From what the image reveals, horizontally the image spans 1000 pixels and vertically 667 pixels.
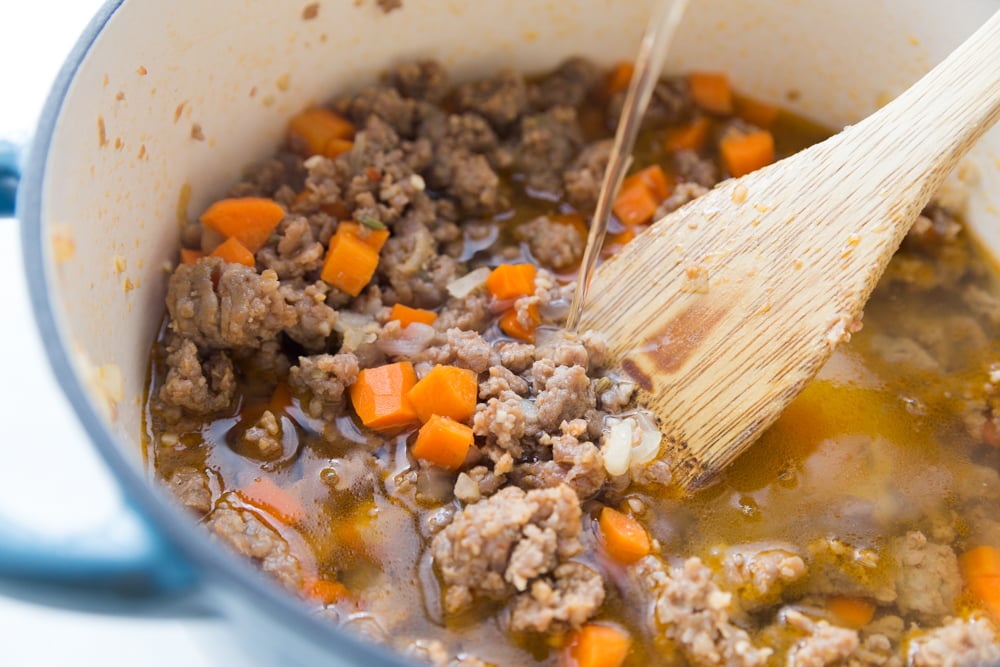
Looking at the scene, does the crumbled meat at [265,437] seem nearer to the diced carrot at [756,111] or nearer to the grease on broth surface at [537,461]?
the grease on broth surface at [537,461]

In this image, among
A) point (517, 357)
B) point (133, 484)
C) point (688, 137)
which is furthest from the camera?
point (688, 137)

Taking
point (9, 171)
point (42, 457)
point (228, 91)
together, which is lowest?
point (42, 457)

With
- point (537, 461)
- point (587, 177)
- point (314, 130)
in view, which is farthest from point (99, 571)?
point (587, 177)

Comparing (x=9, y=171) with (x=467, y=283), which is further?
(x=467, y=283)

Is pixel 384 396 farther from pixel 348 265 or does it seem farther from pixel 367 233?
pixel 367 233

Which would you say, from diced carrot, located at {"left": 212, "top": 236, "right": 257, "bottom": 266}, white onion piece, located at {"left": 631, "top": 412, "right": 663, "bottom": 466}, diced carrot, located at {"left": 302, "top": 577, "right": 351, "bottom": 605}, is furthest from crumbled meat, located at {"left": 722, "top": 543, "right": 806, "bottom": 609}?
diced carrot, located at {"left": 212, "top": 236, "right": 257, "bottom": 266}

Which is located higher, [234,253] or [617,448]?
[234,253]

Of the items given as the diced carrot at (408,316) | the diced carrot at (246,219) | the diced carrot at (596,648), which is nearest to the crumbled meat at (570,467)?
the diced carrot at (596,648)
